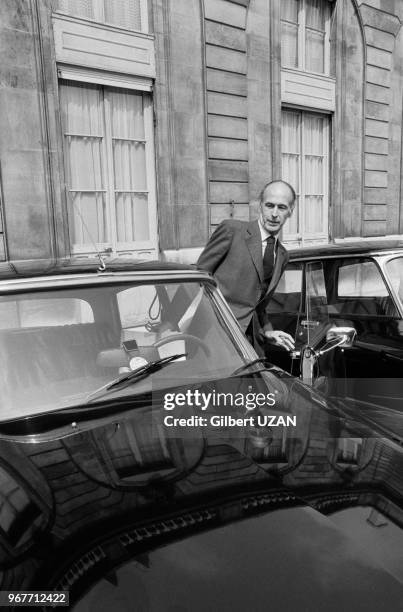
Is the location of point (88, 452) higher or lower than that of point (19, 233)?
lower

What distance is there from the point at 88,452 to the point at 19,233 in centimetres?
622

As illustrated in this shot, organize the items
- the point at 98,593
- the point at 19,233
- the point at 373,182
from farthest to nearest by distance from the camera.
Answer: the point at 373,182
the point at 19,233
the point at 98,593

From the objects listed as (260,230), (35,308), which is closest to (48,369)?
(35,308)

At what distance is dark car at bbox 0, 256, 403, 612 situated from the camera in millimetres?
1216

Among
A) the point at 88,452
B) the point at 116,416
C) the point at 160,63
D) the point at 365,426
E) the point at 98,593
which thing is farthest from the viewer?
the point at 160,63

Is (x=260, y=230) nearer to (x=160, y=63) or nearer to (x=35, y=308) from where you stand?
(x=35, y=308)

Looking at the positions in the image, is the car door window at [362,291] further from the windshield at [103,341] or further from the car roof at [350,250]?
the windshield at [103,341]

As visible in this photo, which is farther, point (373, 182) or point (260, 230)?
point (373, 182)

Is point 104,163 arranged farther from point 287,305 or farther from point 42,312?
point 42,312

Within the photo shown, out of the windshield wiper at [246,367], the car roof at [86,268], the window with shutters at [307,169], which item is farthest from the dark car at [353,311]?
the window with shutters at [307,169]

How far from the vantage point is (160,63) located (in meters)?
8.64

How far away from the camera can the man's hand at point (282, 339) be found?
3.01 meters

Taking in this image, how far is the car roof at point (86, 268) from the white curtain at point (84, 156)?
5.45 m

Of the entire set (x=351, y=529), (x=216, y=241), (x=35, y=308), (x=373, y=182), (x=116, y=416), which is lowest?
(x=351, y=529)
